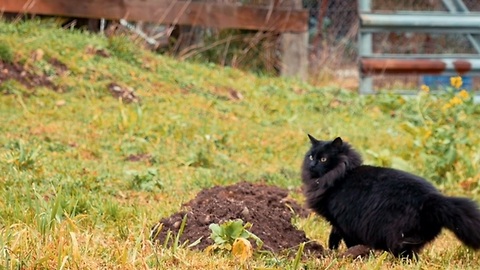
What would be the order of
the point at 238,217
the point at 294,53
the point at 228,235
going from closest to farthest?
the point at 228,235 → the point at 238,217 → the point at 294,53

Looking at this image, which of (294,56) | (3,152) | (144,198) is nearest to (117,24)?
(294,56)

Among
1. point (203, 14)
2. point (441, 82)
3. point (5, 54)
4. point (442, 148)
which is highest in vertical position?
point (5, 54)

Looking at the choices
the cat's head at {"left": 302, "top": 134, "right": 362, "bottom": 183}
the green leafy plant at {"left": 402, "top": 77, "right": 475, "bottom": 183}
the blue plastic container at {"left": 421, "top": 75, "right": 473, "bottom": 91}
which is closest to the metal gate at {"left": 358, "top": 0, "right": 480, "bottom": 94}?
the blue plastic container at {"left": 421, "top": 75, "right": 473, "bottom": 91}

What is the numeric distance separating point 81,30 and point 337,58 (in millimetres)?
4957

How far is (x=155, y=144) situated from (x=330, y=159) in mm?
3083

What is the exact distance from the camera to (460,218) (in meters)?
4.23

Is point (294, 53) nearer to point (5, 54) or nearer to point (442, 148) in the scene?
point (5, 54)

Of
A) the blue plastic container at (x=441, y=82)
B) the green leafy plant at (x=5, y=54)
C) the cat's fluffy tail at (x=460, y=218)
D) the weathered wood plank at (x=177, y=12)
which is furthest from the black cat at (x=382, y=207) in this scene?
the blue plastic container at (x=441, y=82)

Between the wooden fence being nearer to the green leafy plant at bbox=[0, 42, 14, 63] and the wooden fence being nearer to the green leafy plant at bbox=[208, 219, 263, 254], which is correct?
the green leafy plant at bbox=[0, 42, 14, 63]

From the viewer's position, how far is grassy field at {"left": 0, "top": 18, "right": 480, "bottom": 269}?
13.0 feet

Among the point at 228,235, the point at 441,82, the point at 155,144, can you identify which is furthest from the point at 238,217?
the point at 441,82

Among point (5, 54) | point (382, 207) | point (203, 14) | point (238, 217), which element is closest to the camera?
point (382, 207)

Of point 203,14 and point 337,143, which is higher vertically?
point 337,143

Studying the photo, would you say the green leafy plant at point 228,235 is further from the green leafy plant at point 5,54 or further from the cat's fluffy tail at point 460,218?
the green leafy plant at point 5,54
